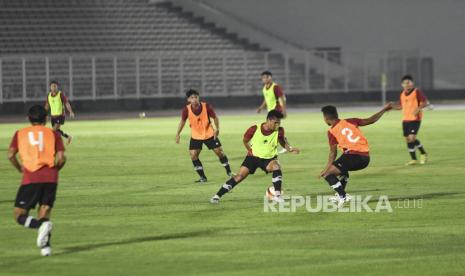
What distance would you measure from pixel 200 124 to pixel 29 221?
10290mm

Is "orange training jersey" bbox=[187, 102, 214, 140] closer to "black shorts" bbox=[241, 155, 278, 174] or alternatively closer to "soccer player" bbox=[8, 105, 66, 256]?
"black shorts" bbox=[241, 155, 278, 174]

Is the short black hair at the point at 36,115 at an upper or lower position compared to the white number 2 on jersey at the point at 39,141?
upper

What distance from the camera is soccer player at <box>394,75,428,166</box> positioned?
27.4 m

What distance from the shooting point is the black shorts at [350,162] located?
18.4 m

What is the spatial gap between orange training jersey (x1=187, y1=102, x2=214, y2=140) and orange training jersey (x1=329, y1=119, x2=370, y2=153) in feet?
18.1

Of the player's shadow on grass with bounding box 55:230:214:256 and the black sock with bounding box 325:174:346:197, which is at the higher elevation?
the black sock with bounding box 325:174:346:197

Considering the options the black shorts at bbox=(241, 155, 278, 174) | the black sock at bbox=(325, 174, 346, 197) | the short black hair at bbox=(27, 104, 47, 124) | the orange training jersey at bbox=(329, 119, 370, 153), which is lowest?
the black sock at bbox=(325, 174, 346, 197)

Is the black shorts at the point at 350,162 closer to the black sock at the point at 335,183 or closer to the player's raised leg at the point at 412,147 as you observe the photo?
the black sock at the point at 335,183

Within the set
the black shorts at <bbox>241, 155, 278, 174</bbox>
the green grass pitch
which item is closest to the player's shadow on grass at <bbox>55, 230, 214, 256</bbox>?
the green grass pitch

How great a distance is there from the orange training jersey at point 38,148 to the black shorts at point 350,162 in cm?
599

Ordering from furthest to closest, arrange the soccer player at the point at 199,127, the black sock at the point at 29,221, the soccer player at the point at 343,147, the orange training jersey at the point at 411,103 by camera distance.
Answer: the orange training jersey at the point at 411,103 → the soccer player at the point at 199,127 → the soccer player at the point at 343,147 → the black sock at the point at 29,221

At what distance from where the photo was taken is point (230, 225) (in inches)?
642

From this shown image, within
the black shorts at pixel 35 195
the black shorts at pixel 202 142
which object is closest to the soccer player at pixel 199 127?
the black shorts at pixel 202 142

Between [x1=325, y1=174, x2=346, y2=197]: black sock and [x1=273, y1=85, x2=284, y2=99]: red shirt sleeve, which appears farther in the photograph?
[x1=273, y1=85, x2=284, y2=99]: red shirt sleeve
